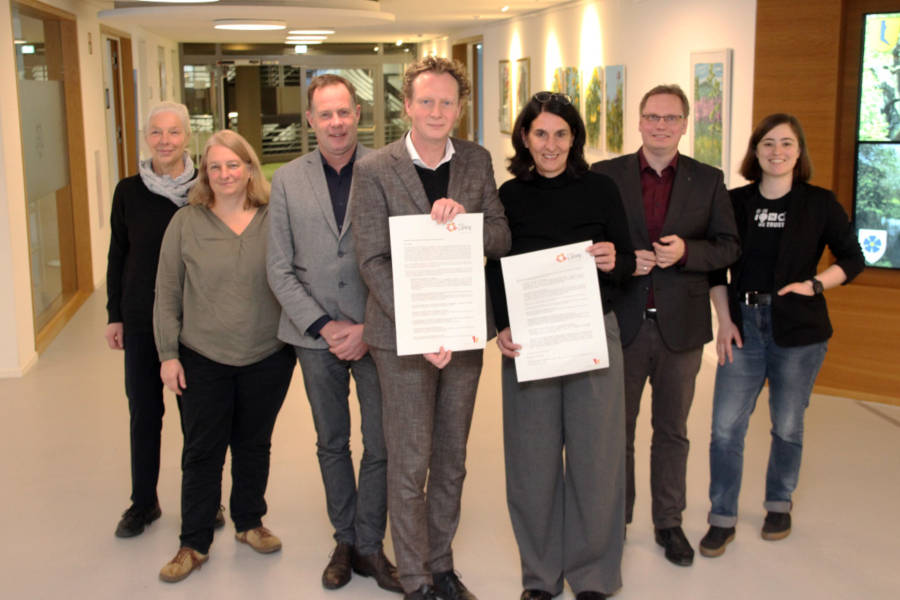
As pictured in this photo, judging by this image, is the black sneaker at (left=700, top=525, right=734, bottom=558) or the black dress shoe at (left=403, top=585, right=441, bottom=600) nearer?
the black dress shoe at (left=403, top=585, right=441, bottom=600)

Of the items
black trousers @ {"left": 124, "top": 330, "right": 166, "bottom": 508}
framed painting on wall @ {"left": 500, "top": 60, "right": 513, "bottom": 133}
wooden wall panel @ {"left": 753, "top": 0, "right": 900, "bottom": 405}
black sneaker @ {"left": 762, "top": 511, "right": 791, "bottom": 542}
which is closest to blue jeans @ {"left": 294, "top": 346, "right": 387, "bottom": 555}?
black trousers @ {"left": 124, "top": 330, "right": 166, "bottom": 508}

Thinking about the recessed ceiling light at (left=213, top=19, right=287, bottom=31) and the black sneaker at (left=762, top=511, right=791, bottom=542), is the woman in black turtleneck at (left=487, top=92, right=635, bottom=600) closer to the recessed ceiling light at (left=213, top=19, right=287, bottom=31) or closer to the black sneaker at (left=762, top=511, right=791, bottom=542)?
the black sneaker at (left=762, top=511, right=791, bottom=542)

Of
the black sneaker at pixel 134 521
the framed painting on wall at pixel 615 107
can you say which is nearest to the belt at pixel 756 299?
the black sneaker at pixel 134 521

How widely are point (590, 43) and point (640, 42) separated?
5.69 ft

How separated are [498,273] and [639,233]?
65cm

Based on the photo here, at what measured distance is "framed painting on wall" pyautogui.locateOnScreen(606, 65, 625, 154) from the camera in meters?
9.23

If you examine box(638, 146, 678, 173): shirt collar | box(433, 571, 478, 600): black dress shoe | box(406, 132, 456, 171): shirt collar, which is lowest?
box(433, 571, 478, 600): black dress shoe

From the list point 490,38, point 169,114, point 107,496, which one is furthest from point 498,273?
point 490,38

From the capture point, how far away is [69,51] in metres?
9.16

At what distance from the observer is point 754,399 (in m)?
3.98

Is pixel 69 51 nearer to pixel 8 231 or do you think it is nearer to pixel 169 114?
pixel 8 231

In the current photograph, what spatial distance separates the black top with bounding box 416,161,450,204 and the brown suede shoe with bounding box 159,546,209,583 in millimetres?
1779

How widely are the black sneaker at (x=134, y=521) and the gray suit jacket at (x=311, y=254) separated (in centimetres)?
136

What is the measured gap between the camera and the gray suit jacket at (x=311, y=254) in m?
3.50
